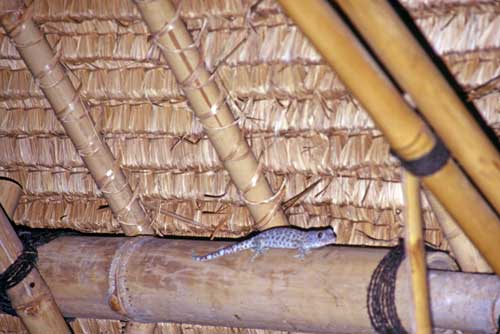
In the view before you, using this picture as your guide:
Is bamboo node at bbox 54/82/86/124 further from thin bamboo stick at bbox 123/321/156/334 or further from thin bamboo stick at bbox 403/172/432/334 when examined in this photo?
thin bamboo stick at bbox 403/172/432/334

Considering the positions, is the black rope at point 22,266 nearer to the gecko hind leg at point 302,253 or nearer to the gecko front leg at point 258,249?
the gecko front leg at point 258,249

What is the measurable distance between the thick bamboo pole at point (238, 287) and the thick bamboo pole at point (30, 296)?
0.03 metres

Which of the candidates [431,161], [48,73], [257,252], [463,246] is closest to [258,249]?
[257,252]

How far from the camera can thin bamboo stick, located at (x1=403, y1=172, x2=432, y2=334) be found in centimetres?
129

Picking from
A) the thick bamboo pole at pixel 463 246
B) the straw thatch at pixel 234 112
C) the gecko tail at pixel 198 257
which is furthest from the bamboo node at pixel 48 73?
the thick bamboo pole at pixel 463 246

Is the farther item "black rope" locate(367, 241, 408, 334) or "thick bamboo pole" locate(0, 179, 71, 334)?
"thick bamboo pole" locate(0, 179, 71, 334)

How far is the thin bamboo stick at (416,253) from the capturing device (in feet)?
4.25

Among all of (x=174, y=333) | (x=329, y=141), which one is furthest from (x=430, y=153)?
(x=174, y=333)

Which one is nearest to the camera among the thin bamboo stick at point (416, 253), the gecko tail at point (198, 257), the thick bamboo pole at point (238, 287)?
the thin bamboo stick at point (416, 253)

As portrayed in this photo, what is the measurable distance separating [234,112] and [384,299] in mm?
660

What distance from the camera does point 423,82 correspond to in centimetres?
119

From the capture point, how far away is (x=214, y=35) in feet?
6.12

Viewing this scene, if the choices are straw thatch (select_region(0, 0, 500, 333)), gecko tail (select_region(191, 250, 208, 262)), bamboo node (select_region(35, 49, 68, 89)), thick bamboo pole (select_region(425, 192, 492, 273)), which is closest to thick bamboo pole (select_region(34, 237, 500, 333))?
gecko tail (select_region(191, 250, 208, 262))

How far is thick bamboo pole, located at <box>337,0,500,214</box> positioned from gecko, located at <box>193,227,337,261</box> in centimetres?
52
